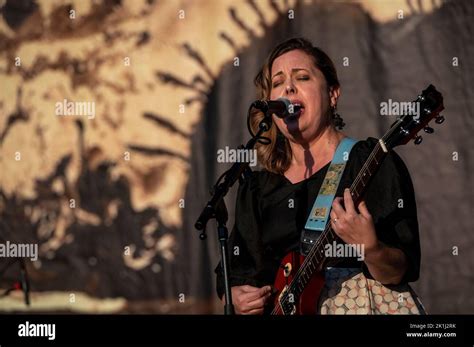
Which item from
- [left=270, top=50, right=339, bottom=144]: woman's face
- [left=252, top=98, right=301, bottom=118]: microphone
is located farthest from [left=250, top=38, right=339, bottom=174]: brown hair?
[left=252, top=98, right=301, bottom=118]: microphone

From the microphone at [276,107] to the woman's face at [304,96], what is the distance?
228 millimetres

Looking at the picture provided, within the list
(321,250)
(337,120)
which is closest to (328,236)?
(321,250)

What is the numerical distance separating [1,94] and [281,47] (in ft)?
5.63

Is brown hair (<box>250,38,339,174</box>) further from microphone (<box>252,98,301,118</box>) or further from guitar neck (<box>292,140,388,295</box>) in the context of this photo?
guitar neck (<box>292,140,388,295</box>)

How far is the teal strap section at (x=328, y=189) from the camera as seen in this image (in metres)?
4.12

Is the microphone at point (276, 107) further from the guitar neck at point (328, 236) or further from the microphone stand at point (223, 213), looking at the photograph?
the guitar neck at point (328, 236)

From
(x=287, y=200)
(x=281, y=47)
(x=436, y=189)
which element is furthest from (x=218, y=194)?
(x=436, y=189)

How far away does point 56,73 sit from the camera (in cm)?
500

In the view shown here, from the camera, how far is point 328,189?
4148 mm

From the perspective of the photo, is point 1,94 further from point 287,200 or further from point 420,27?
point 420,27

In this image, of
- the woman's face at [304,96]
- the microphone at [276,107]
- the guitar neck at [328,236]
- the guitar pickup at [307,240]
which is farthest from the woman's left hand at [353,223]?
the woman's face at [304,96]

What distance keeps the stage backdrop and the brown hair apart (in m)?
0.24

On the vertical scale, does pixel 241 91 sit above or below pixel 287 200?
above
